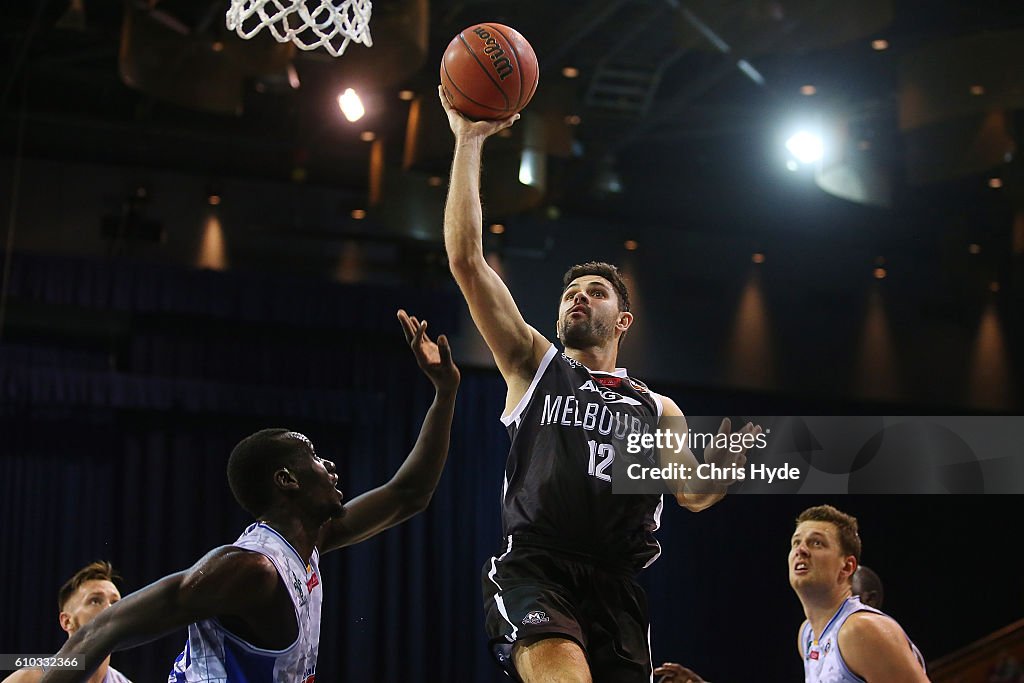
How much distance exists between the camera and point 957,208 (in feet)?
38.3

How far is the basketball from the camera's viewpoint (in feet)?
12.5

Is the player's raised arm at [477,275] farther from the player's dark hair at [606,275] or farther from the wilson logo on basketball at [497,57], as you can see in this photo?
the player's dark hair at [606,275]

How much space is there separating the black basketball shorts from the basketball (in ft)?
4.59

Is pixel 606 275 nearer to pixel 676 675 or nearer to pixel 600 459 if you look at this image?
pixel 600 459

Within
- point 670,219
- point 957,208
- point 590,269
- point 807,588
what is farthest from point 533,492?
point 957,208

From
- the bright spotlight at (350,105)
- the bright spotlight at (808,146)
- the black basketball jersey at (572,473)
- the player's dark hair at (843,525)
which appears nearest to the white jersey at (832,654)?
the player's dark hair at (843,525)

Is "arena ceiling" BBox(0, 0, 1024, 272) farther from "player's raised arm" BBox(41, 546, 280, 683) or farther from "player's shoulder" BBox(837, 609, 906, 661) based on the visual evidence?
"player's raised arm" BBox(41, 546, 280, 683)

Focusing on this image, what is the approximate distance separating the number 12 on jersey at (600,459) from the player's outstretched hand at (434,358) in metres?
0.48

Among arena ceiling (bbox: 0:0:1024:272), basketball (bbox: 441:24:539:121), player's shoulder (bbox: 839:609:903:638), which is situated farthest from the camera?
arena ceiling (bbox: 0:0:1024:272)

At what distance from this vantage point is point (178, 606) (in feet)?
9.31

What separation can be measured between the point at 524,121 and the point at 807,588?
16.2 ft

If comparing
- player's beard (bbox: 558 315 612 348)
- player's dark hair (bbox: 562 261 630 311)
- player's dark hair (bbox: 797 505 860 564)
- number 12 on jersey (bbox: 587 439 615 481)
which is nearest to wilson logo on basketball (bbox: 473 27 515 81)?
player's dark hair (bbox: 562 261 630 311)

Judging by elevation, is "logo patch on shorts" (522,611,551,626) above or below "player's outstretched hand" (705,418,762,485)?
below

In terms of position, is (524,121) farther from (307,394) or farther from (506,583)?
(506,583)
